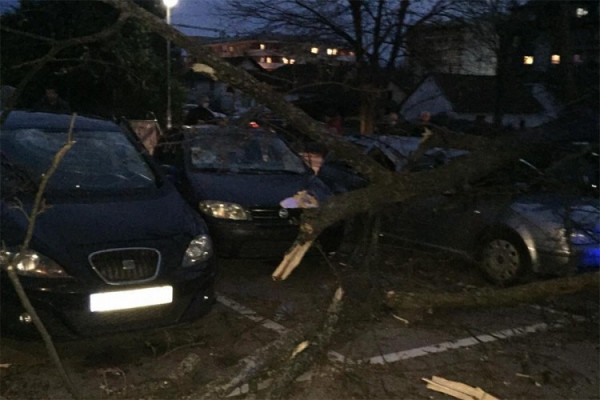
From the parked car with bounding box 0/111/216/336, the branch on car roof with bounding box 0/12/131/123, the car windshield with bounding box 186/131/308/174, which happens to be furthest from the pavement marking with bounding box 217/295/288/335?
the branch on car roof with bounding box 0/12/131/123

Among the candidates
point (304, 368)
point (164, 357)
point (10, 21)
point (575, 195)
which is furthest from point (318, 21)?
point (304, 368)

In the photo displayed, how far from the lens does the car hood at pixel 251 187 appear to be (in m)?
7.19

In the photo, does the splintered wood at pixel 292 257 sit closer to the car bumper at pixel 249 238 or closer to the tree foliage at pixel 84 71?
A: the car bumper at pixel 249 238

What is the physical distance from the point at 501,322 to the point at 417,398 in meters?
1.97

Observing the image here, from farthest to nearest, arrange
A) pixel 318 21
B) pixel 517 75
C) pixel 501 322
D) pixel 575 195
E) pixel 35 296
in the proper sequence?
pixel 318 21 → pixel 517 75 → pixel 501 322 → pixel 575 195 → pixel 35 296

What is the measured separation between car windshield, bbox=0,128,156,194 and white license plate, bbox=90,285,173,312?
4.02 ft

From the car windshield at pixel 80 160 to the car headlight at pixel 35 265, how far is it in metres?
0.96

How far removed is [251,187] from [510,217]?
2.69 metres

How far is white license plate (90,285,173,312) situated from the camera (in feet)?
15.1

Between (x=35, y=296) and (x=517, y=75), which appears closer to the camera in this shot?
(x=35, y=296)

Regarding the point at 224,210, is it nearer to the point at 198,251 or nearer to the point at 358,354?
the point at 198,251

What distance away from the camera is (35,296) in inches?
177

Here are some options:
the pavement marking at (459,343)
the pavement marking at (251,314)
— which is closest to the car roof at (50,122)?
the pavement marking at (251,314)

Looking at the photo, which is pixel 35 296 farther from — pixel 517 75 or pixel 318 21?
pixel 318 21
